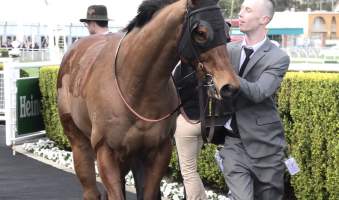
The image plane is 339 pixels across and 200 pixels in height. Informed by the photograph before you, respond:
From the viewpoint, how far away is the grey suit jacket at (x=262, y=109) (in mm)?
4531

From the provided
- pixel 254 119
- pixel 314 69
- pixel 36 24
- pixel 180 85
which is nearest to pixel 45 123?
pixel 314 69

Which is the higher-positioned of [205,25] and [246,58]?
[205,25]

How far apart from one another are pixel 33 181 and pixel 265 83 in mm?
5290

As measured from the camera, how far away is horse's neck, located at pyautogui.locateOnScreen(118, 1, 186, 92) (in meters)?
4.39

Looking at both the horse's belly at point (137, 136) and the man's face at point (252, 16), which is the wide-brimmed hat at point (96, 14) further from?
the man's face at point (252, 16)

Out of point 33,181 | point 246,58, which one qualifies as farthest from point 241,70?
point 33,181

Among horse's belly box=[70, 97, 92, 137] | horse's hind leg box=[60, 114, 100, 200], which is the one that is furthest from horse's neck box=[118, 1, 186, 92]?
horse's hind leg box=[60, 114, 100, 200]

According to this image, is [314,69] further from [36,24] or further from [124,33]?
[36,24]

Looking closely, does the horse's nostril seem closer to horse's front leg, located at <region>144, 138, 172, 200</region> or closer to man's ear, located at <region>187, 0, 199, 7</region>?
Result: man's ear, located at <region>187, 0, 199, 7</region>

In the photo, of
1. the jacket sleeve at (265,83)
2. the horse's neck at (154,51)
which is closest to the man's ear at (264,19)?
the jacket sleeve at (265,83)

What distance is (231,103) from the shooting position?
4.47 m

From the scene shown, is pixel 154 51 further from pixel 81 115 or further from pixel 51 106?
pixel 51 106

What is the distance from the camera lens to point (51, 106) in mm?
11406

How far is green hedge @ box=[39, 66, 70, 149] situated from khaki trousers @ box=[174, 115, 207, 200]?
484cm
